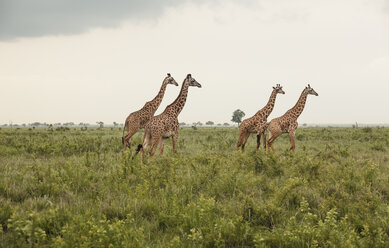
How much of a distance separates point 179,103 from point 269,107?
12.5 ft

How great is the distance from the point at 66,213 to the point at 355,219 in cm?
418

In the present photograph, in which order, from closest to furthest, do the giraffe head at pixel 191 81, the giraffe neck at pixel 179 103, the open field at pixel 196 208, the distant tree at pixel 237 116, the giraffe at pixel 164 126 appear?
1. the open field at pixel 196 208
2. the giraffe at pixel 164 126
3. the giraffe neck at pixel 179 103
4. the giraffe head at pixel 191 81
5. the distant tree at pixel 237 116

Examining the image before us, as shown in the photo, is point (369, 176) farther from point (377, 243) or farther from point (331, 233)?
point (331, 233)

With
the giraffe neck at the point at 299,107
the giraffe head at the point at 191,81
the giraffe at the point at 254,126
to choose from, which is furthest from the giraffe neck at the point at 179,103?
the giraffe neck at the point at 299,107

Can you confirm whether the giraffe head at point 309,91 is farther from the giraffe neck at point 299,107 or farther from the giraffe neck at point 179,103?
the giraffe neck at point 179,103

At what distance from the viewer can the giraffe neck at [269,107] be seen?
35.6 ft

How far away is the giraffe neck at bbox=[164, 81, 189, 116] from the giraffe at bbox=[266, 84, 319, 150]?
3.51 metres

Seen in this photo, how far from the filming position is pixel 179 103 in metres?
9.80

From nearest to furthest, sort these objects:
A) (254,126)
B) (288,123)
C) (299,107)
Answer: (254,126) → (288,123) → (299,107)

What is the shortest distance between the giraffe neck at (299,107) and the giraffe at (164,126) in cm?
486

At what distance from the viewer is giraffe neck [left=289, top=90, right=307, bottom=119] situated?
11.7 m

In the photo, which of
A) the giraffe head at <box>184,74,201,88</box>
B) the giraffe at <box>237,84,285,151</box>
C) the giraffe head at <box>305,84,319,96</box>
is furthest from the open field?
the giraffe head at <box>305,84,319,96</box>

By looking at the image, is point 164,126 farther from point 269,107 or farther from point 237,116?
point 237,116

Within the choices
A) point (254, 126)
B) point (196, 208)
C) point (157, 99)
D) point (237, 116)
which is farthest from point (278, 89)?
point (237, 116)
